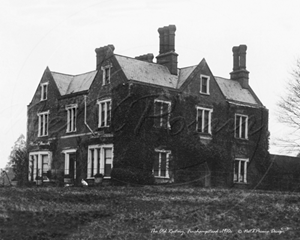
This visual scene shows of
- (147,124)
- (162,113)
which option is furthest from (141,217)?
(162,113)

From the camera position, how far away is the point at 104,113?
35.3 metres

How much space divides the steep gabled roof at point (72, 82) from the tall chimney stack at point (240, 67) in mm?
11240

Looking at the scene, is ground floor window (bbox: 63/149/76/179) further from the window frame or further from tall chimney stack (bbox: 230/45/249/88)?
tall chimney stack (bbox: 230/45/249/88)

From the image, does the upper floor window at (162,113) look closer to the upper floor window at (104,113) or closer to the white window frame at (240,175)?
the upper floor window at (104,113)

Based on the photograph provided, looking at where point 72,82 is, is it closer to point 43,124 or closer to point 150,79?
point 43,124

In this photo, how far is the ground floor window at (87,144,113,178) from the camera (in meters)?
34.1

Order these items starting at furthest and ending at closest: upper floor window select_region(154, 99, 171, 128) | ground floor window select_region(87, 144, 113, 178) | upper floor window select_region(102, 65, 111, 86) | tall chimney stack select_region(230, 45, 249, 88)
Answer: tall chimney stack select_region(230, 45, 249, 88) → upper floor window select_region(102, 65, 111, 86) → upper floor window select_region(154, 99, 171, 128) → ground floor window select_region(87, 144, 113, 178)

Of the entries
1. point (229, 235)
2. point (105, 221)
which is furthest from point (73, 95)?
point (229, 235)

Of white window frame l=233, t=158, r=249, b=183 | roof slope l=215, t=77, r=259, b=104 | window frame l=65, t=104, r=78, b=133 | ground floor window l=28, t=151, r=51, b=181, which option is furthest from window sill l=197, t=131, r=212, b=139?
ground floor window l=28, t=151, r=51, b=181

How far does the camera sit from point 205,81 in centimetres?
3791

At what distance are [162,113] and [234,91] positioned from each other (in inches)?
354

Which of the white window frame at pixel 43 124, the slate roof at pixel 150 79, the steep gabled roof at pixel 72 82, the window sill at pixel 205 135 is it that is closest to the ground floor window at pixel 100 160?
the slate roof at pixel 150 79

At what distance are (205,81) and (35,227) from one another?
24119mm

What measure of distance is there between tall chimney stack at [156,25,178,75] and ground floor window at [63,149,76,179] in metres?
8.33
